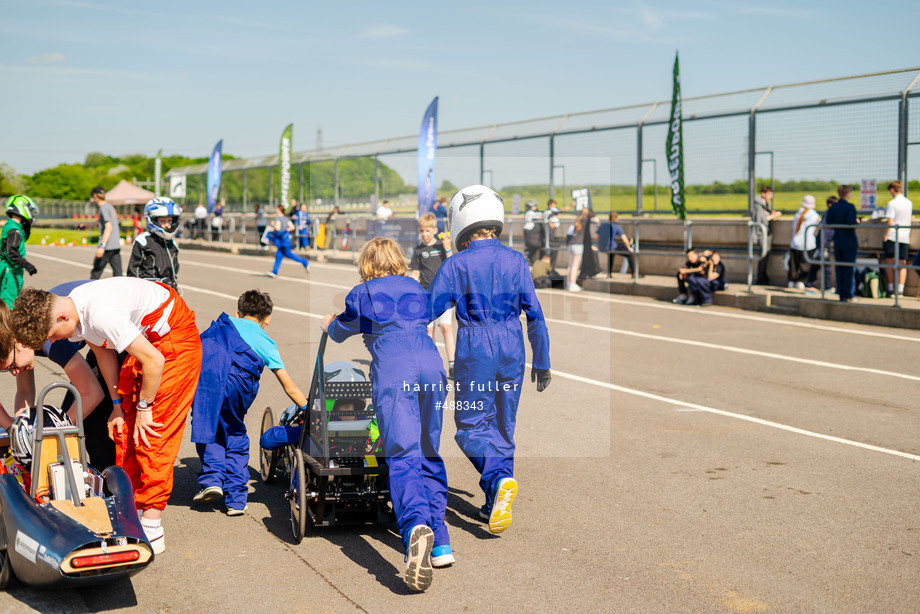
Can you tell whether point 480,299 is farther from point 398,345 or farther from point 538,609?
point 538,609

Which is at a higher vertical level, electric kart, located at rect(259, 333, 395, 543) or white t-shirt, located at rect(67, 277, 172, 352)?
white t-shirt, located at rect(67, 277, 172, 352)

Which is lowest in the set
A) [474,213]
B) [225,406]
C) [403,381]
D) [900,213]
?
[225,406]

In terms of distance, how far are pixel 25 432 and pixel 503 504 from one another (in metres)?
2.41

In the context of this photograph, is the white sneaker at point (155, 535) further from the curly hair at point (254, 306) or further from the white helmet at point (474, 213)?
the white helmet at point (474, 213)

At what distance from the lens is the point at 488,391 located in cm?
485

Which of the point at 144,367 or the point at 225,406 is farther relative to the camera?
the point at 225,406

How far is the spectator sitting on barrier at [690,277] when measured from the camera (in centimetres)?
1611

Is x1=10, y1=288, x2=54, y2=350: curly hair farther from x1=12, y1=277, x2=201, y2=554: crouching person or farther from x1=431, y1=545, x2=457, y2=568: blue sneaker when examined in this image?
x1=431, y1=545, x2=457, y2=568: blue sneaker

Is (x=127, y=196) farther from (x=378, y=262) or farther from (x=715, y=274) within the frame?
(x=378, y=262)

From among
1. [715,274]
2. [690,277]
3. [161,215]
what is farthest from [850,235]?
[161,215]

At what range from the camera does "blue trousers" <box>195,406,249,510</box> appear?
5.19m

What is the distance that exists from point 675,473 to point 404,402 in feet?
8.35

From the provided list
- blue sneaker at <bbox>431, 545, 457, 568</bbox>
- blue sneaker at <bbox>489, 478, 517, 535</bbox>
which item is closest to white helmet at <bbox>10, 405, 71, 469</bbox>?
blue sneaker at <bbox>431, 545, 457, 568</bbox>

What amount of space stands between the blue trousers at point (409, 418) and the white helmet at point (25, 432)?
1.55 meters
